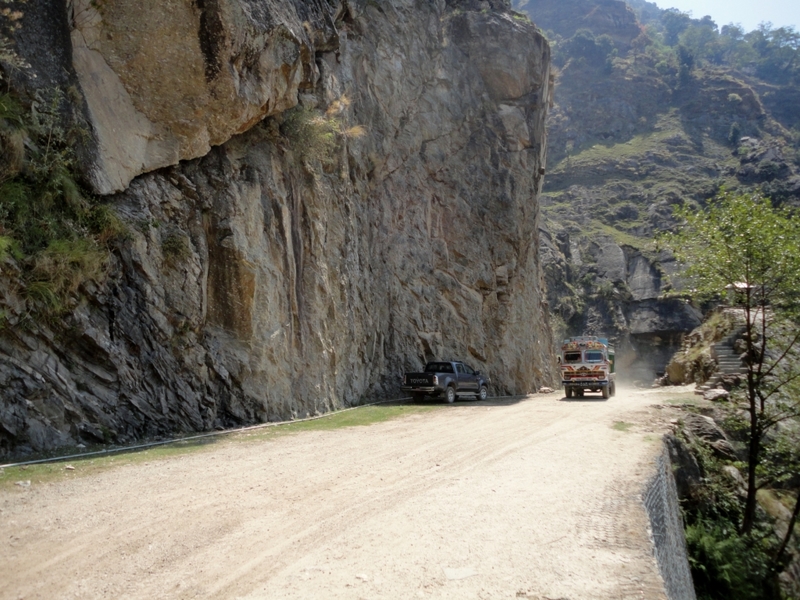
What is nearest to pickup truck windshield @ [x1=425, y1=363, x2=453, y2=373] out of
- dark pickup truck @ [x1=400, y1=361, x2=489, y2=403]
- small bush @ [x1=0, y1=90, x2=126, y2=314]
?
dark pickup truck @ [x1=400, y1=361, x2=489, y2=403]

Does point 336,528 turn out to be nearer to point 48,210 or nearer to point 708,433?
point 48,210

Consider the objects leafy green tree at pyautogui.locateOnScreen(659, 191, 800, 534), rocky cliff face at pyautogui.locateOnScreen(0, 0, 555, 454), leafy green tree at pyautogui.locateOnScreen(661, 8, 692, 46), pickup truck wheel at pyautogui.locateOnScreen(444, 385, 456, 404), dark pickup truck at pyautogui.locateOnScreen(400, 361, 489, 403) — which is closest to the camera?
rocky cliff face at pyautogui.locateOnScreen(0, 0, 555, 454)

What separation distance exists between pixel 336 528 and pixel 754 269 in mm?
12147

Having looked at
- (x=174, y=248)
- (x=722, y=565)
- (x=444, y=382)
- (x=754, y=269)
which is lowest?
(x=722, y=565)

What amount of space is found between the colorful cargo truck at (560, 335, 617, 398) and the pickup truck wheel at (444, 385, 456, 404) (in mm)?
6400

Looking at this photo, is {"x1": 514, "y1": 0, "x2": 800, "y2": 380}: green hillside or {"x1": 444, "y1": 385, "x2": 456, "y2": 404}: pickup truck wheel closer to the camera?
{"x1": 444, "y1": 385, "x2": 456, "y2": 404}: pickup truck wheel

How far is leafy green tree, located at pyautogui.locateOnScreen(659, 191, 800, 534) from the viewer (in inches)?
525

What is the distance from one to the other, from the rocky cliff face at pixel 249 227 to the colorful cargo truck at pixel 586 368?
5.16 meters

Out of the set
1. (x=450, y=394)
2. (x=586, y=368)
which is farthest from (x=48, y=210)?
(x=586, y=368)

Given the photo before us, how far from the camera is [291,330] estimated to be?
1769 centimetres

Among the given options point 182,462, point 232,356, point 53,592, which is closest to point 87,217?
point 232,356

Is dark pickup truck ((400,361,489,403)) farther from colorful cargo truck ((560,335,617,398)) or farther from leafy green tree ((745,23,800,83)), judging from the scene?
leafy green tree ((745,23,800,83))

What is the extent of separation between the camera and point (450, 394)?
2377 cm

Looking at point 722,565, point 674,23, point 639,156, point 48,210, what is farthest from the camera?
point 674,23
